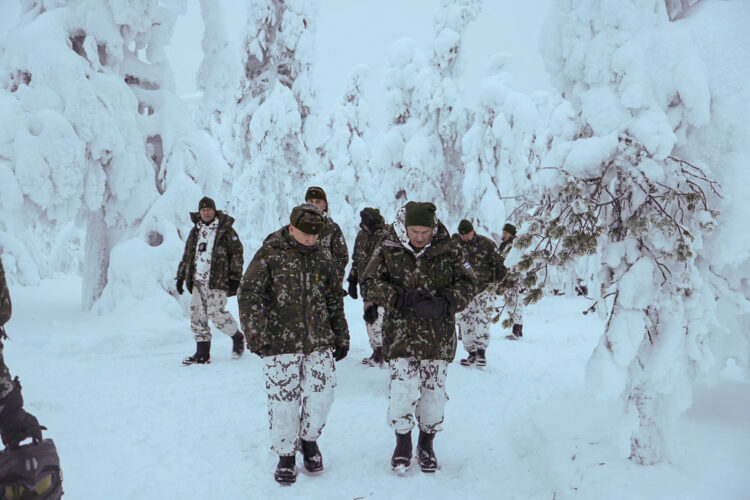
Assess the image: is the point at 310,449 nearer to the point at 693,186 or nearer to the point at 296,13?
the point at 693,186

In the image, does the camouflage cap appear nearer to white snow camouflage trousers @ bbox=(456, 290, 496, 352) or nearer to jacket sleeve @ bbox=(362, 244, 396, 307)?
jacket sleeve @ bbox=(362, 244, 396, 307)

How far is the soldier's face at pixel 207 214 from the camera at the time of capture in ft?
21.0

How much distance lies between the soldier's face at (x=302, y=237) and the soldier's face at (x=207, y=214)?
10.4 feet

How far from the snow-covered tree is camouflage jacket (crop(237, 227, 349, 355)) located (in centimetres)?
152

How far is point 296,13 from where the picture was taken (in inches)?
648

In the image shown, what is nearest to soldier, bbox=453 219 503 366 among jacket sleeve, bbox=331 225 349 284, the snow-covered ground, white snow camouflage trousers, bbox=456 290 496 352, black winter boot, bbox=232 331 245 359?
white snow camouflage trousers, bbox=456 290 496 352

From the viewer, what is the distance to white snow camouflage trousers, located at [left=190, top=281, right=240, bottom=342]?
6.52 metres

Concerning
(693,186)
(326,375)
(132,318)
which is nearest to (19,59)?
(132,318)

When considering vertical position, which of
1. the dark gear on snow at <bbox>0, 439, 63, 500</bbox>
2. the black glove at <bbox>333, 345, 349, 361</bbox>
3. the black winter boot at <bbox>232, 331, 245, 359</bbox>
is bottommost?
the black winter boot at <bbox>232, 331, 245, 359</bbox>

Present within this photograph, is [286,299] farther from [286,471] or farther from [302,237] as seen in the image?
[286,471]

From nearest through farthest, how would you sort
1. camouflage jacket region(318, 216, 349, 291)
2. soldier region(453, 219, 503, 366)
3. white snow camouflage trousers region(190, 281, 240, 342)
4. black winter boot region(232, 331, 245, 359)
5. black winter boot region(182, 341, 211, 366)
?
camouflage jacket region(318, 216, 349, 291)
white snow camouflage trousers region(190, 281, 240, 342)
soldier region(453, 219, 503, 366)
black winter boot region(182, 341, 211, 366)
black winter boot region(232, 331, 245, 359)

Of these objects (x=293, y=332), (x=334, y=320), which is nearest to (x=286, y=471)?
(x=293, y=332)

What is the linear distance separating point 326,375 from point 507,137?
1811 centimetres

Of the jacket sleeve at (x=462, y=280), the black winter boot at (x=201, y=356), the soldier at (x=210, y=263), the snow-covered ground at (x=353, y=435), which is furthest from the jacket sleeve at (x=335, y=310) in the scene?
the black winter boot at (x=201, y=356)
